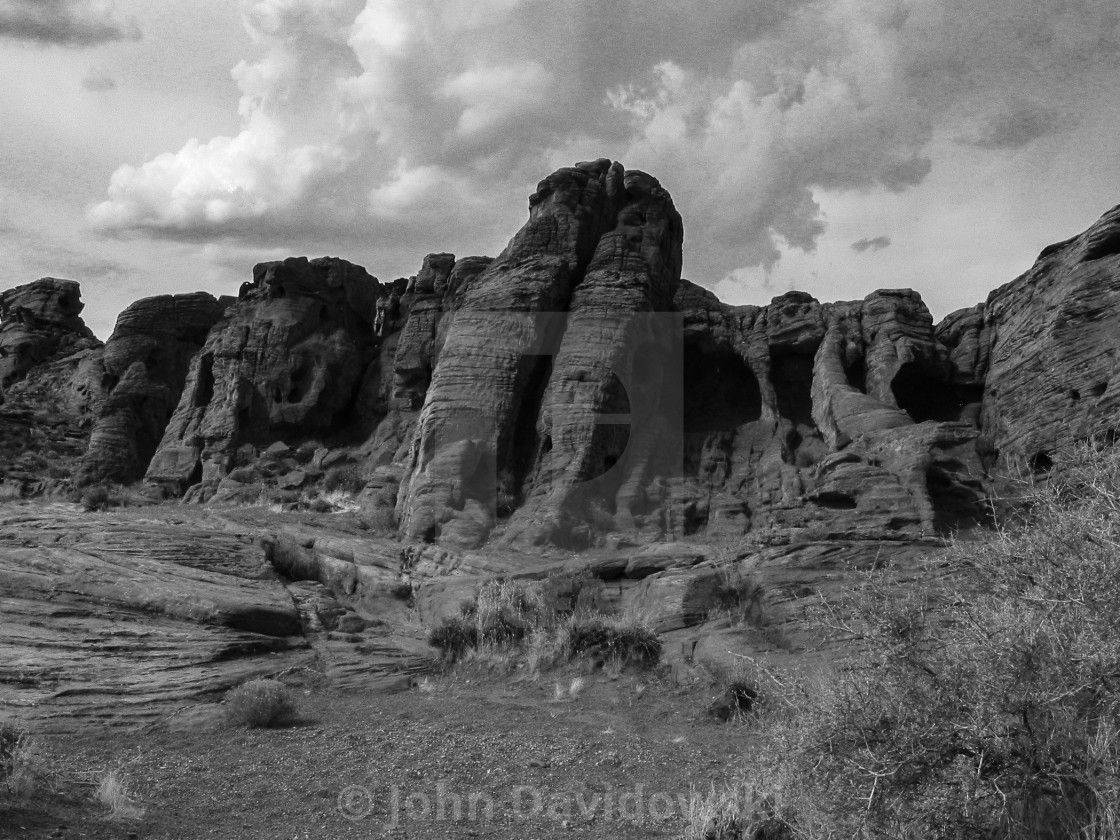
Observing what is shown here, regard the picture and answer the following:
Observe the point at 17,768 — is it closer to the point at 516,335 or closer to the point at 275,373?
the point at 516,335

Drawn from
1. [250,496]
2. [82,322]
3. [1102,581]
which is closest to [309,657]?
A: [1102,581]

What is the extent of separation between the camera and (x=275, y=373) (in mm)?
40781

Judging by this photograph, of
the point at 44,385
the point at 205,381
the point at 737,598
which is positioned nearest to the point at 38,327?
the point at 44,385

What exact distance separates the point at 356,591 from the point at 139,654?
27.3ft

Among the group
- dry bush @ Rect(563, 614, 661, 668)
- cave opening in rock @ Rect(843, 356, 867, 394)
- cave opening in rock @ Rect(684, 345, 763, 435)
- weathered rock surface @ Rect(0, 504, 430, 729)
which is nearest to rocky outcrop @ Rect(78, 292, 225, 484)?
weathered rock surface @ Rect(0, 504, 430, 729)

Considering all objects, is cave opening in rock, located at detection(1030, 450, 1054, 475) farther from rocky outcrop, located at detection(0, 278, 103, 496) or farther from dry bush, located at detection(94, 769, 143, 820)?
rocky outcrop, located at detection(0, 278, 103, 496)

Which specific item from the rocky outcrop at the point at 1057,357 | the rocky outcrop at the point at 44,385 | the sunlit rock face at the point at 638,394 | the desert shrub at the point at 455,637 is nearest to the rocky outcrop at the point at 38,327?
the rocky outcrop at the point at 44,385

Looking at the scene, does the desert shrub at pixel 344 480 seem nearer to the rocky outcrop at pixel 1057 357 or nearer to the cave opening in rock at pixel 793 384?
the cave opening in rock at pixel 793 384

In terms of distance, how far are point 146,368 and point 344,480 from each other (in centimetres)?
1574

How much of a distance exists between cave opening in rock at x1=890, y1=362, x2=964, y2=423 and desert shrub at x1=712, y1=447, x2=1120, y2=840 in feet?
80.9

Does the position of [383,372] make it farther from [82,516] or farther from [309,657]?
[309,657]

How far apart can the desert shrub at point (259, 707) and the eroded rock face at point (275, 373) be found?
78.9ft

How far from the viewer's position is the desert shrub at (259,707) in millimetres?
14672

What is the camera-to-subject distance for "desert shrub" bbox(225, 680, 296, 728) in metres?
14.7
